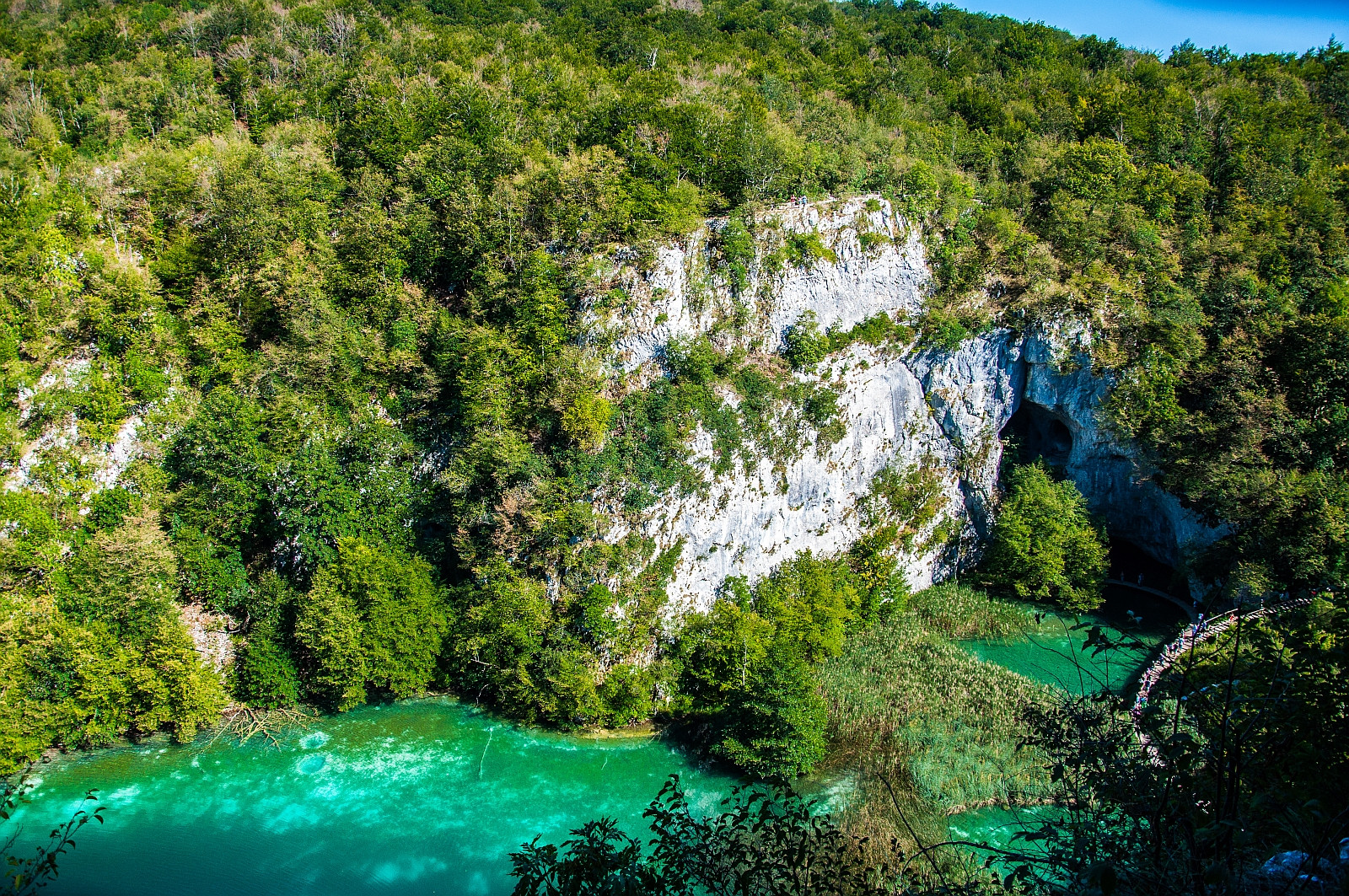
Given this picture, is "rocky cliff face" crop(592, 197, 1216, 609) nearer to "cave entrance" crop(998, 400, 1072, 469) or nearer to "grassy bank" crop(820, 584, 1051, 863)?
"cave entrance" crop(998, 400, 1072, 469)

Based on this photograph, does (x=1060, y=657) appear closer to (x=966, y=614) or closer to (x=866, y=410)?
(x=966, y=614)

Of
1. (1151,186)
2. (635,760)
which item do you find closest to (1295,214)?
(1151,186)

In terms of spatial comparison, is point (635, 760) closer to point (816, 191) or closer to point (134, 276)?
point (816, 191)

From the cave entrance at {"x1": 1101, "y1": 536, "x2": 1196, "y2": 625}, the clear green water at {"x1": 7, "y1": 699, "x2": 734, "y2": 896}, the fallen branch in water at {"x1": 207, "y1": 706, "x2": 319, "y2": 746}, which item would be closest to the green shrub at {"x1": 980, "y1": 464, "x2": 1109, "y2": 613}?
the cave entrance at {"x1": 1101, "y1": 536, "x2": 1196, "y2": 625}

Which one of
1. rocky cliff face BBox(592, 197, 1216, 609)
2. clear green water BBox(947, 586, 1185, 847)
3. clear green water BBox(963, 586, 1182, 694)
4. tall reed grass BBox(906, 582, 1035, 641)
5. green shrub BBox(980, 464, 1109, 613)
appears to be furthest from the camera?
green shrub BBox(980, 464, 1109, 613)

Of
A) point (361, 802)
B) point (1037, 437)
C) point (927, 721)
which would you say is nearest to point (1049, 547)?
point (1037, 437)

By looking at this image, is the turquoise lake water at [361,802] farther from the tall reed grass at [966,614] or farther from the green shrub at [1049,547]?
the green shrub at [1049,547]
